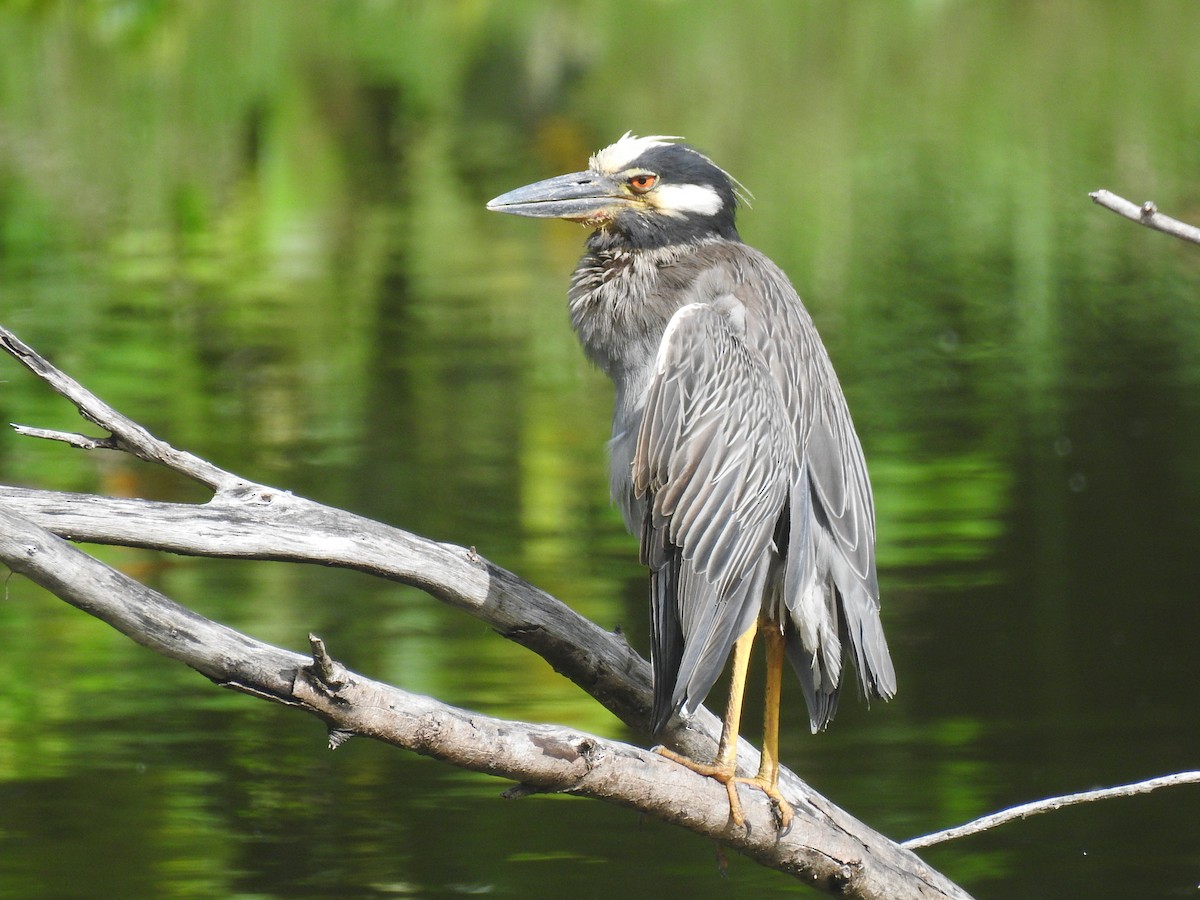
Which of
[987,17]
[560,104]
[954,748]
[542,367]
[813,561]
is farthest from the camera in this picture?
[987,17]

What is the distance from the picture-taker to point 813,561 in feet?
12.6

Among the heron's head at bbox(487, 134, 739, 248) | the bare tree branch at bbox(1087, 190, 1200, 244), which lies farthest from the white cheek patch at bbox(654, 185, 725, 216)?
the bare tree branch at bbox(1087, 190, 1200, 244)

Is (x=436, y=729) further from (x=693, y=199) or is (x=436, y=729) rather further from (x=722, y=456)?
(x=693, y=199)

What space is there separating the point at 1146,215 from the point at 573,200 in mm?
1902

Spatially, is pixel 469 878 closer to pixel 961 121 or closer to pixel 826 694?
pixel 826 694

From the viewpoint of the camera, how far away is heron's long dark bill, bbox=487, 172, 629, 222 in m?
4.20

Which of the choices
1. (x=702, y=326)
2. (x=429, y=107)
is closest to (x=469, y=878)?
(x=702, y=326)

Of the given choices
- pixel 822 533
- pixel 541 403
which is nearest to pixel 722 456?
pixel 822 533

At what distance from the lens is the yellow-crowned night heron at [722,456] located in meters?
3.76

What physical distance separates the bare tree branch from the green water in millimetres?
3019

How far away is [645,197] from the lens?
4.19 metres

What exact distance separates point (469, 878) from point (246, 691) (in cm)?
248

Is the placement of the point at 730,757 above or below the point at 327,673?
below

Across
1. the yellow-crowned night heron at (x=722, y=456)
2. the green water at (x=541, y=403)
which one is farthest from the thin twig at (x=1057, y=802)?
the green water at (x=541, y=403)
